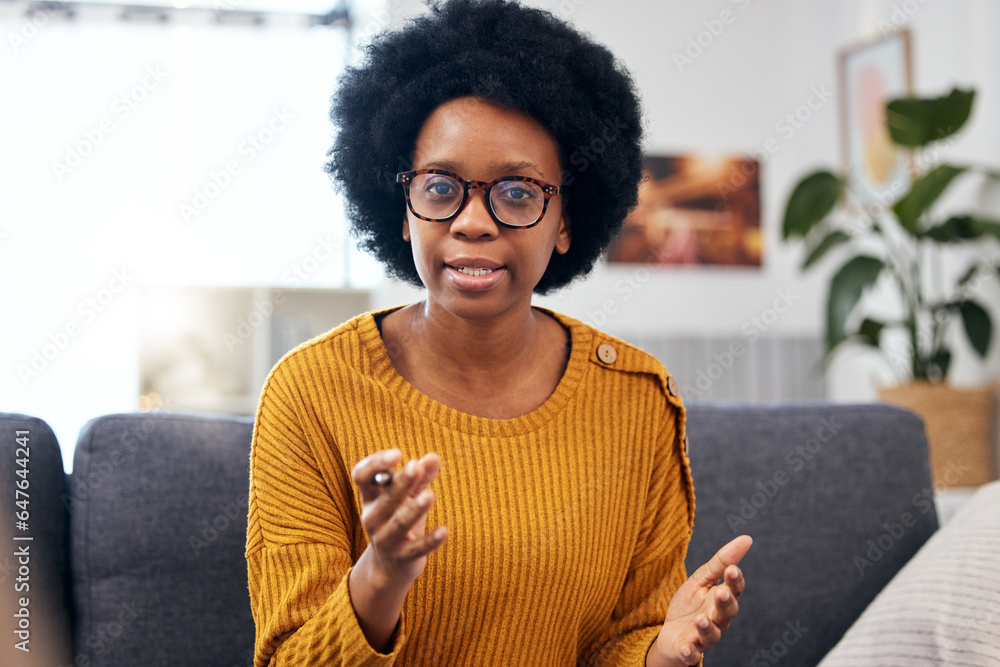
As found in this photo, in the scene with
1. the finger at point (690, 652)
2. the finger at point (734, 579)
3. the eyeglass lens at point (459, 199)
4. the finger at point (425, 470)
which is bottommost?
the finger at point (690, 652)

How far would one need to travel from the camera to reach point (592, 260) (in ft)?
4.43

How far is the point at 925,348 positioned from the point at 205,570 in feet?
10.3

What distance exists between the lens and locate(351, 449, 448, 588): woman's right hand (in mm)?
A: 754

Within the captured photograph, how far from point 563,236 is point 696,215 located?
10.9 ft

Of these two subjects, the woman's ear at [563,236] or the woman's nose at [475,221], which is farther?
the woman's ear at [563,236]
